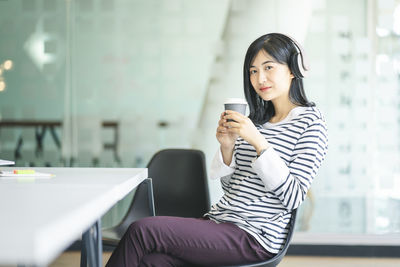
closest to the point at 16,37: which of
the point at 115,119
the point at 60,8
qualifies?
the point at 60,8

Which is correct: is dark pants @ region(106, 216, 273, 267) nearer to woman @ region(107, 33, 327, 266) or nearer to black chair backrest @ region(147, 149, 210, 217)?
woman @ region(107, 33, 327, 266)

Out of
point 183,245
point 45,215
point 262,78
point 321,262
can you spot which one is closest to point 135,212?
point 183,245

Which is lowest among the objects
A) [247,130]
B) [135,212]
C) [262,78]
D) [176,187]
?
[135,212]

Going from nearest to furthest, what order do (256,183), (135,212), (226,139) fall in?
(256,183)
(226,139)
(135,212)

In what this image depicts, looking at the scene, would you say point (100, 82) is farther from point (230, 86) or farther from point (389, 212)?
point (389, 212)

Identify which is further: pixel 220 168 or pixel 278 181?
pixel 220 168

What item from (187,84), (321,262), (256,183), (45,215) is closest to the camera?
(45,215)

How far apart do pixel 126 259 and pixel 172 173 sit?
3.15 ft

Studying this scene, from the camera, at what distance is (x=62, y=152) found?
3.64 meters

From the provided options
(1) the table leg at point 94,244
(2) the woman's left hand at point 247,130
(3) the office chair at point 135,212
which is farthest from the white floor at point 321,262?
(1) the table leg at point 94,244

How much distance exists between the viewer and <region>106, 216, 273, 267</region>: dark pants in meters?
1.45

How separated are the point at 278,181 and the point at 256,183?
154 millimetres

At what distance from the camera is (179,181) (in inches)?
92.7

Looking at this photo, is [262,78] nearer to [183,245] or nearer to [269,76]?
[269,76]
